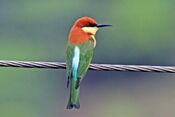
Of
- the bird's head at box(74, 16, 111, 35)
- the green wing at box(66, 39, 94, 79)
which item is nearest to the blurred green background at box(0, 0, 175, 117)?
the bird's head at box(74, 16, 111, 35)

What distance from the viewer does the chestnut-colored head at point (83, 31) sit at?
3906mm

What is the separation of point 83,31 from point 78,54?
174mm

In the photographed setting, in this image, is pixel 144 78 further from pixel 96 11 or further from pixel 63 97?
pixel 96 11

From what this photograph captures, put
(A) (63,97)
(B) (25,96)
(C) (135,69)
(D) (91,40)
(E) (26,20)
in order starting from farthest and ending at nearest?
(E) (26,20) < (B) (25,96) < (A) (63,97) < (D) (91,40) < (C) (135,69)

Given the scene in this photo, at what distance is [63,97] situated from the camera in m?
11.6

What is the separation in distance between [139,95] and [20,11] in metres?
4.45

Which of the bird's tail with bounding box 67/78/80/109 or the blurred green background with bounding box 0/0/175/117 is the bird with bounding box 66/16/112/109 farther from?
the blurred green background with bounding box 0/0/175/117

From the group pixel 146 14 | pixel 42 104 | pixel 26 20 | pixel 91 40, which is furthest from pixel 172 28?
pixel 91 40

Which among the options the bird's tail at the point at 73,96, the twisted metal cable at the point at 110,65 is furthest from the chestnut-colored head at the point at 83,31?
A: the twisted metal cable at the point at 110,65

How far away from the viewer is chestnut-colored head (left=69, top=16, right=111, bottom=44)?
3.91 metres

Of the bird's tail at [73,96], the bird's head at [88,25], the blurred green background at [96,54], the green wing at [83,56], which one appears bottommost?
the blurred green background at [96,54]

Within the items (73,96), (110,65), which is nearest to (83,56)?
(73,96)

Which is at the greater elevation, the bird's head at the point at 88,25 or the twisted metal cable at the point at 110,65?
the bird's head at the point at 88,25

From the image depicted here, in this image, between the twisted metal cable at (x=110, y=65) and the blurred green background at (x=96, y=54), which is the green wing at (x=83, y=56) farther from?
the blurred green background at (x=96, y=54)
